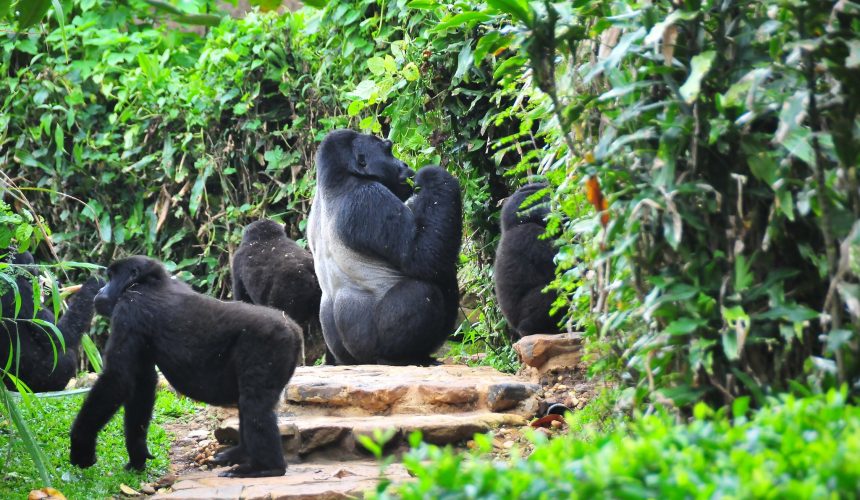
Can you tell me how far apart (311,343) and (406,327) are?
7.55 ft

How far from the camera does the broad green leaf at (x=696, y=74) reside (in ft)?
10.4

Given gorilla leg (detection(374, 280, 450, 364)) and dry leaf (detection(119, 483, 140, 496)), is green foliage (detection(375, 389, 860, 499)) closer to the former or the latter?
dry leaf (detection(119, 483, 140, 496))

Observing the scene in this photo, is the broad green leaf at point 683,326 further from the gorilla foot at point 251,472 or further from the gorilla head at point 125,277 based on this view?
the gorilla head at point 125,277

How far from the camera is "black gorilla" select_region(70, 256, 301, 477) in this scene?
5.18m

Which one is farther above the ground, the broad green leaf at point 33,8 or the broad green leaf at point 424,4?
the broad green leaf at point 424,4

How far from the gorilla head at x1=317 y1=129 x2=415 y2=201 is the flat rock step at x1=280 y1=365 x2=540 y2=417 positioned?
6.68 feet

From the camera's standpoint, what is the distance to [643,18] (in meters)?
3.51

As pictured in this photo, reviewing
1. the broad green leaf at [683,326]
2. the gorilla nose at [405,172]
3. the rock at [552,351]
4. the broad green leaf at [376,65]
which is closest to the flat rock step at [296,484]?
the rock at [552,351]

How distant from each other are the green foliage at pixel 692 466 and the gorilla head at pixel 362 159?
5551 mm

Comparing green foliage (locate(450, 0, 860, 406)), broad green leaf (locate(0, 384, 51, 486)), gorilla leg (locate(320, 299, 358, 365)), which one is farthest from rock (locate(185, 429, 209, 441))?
green foliage (locate(450, 0, 860, 406))

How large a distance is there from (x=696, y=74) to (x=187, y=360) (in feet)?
10.5

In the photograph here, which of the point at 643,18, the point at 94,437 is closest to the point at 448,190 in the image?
the point at 94,437

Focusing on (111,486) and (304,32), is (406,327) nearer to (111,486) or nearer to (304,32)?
(111,486)

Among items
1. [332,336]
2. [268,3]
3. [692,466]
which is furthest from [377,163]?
[692,466]
